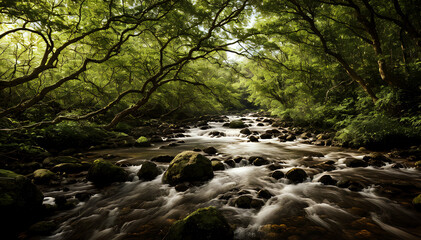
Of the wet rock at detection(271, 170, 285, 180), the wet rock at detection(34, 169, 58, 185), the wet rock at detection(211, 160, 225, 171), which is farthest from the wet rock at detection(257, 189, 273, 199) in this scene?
the wet rock at detection(34, 169, 58, 185)

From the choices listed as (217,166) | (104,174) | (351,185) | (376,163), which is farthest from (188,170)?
(376,163)

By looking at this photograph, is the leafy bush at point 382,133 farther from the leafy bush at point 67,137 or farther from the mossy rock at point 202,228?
the leafy bush at point 67,137

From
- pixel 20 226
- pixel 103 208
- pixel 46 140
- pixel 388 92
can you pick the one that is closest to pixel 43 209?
pixel 20 226

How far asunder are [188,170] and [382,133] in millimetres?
7658

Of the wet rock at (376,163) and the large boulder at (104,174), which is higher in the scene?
the large boulder at (104,174)

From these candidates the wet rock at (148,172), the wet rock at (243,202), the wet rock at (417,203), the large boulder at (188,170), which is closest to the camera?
the wet rock at (417,203)

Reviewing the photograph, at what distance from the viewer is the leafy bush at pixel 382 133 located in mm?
6602

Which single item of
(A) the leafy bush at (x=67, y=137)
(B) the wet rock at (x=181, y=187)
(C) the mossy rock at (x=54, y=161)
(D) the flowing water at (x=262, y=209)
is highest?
(A) the leafy bush at (x=67, y=137)

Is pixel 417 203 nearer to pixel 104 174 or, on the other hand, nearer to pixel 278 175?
pixel 278 175

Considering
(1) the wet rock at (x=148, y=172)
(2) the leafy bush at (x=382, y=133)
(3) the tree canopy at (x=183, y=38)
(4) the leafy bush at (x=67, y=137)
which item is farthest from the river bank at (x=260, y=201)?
(4) the leafy bush at (x=67, y=137)

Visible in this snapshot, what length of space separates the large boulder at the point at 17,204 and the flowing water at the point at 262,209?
0.45m

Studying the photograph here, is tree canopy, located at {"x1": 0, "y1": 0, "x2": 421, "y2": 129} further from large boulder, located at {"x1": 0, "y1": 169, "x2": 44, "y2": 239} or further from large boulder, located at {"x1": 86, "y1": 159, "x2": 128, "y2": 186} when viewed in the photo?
large boulder, located at {"x1": 0, "y1": 169, "x2": 44, "y2": 239}

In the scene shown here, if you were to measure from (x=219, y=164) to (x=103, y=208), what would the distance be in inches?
135

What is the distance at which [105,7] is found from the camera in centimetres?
535
